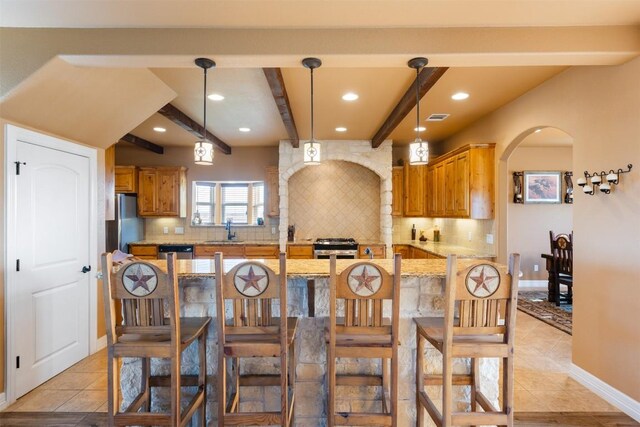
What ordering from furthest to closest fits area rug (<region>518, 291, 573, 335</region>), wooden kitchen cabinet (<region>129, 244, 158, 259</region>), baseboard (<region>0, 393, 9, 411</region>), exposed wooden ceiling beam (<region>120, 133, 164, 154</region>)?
wooden kitchen cabinet (<region>129, 244, 158, 259</region>)
exposed wooden ceiling beam (<region>120, 133, 164, 154</region>)
area rug (<region>518, 291, 573, 335</region>)
baseboard (<region>0, 393, 9, 411</region>)

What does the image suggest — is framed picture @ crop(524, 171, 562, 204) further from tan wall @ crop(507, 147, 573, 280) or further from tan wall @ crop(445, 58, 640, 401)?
tan wall @ crop(445, 58, 640, 401)

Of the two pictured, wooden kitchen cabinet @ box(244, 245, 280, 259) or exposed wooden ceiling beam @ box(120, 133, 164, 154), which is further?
wooden kitchen cabinet @ box(244, 245, 280, 259)

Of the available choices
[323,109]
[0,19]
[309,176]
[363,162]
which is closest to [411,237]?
[363,162]

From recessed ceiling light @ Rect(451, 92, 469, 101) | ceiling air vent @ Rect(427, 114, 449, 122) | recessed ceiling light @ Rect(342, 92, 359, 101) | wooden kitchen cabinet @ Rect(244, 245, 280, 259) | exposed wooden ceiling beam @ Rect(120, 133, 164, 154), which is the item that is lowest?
wooden kitchen cabinet @ Rect(244, 245, 280, 259)

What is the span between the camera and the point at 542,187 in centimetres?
615

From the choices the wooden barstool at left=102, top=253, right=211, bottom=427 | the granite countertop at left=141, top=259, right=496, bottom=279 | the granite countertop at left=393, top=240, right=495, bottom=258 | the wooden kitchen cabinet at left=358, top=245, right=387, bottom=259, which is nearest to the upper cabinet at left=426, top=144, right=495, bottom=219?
the granite countertop at left=393, top=240, right=495, bottom=258

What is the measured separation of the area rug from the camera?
433 centimetres

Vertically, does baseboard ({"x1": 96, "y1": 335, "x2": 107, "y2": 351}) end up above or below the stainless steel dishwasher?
below

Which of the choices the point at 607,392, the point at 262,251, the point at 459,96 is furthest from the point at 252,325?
the point at 262,251

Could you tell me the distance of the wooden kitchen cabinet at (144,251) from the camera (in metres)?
5.56

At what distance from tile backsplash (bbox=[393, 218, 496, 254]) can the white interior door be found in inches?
180

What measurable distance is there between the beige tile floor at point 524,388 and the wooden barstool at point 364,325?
1455 mm

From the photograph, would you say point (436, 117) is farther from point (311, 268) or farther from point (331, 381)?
point (331, 381)

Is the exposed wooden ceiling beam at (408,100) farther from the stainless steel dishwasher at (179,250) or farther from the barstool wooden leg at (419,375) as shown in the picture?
Result: the stainless steel dishwasher at (179,250)
